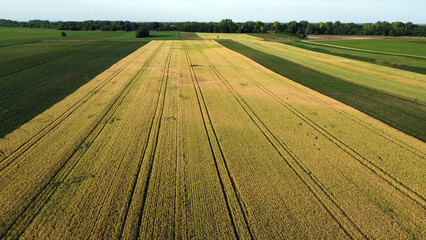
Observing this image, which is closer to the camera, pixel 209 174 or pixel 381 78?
pixel 209 174

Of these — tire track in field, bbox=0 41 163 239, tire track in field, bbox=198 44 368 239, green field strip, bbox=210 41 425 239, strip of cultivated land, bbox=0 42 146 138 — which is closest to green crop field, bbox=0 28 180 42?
strip of cultivated land, bbox=0 42 146 138

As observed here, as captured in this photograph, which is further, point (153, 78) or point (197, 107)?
point (153, 78)

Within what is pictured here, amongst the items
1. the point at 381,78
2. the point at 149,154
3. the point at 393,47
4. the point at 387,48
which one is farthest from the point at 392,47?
the point at 149,154

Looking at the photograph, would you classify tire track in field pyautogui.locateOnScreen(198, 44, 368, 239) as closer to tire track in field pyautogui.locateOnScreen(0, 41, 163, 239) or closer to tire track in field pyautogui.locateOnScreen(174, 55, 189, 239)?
tire track in field pyautogui.locateOnScreen(174, 55, 189, 239)

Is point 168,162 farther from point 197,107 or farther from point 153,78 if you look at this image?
point 153,78

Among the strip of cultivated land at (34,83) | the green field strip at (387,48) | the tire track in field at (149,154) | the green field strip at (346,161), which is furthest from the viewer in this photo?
the green field strip at (387,48)

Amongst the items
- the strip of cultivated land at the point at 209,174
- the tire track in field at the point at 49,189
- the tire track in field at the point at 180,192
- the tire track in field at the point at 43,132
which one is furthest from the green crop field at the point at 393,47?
the tire track in field at the point at 49,189

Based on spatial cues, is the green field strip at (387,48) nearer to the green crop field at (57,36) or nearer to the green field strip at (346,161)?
the green field strip at (346,161)

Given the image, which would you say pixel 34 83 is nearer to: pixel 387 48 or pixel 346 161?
pixel 346 161

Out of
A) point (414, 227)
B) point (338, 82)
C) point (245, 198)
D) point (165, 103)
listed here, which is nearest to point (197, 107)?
point (165, 103)
